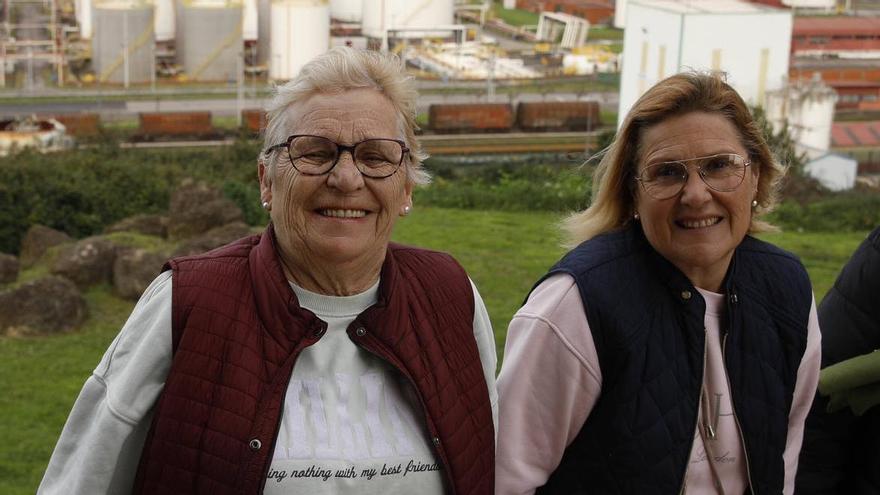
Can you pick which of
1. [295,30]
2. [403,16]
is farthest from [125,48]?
[403,16]

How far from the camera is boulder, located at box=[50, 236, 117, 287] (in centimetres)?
903

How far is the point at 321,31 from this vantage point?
39750 millimetres

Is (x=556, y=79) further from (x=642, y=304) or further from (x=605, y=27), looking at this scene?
(x=642, y=304)

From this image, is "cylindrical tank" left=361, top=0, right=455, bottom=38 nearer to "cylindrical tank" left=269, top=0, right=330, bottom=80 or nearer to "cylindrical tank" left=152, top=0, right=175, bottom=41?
"cylindrical tank" left=269, top=0, right=330, bottom=80

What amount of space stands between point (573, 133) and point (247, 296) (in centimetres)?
3067

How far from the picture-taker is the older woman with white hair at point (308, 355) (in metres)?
2.27

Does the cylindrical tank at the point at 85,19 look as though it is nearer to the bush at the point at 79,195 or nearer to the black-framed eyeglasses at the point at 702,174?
the bush at the point at 79,195

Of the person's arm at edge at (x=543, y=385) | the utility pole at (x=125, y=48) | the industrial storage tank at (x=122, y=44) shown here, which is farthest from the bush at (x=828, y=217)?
the industrial storage tank at (x=122, y=44)

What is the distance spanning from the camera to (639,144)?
2.72m

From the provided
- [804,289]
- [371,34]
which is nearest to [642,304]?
[804,289]

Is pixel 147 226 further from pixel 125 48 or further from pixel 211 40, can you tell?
pixel 211 40

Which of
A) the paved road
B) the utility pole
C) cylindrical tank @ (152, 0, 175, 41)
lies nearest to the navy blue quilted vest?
the paved road

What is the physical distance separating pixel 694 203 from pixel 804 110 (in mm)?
27288

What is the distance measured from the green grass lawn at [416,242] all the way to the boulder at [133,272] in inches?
3.5
